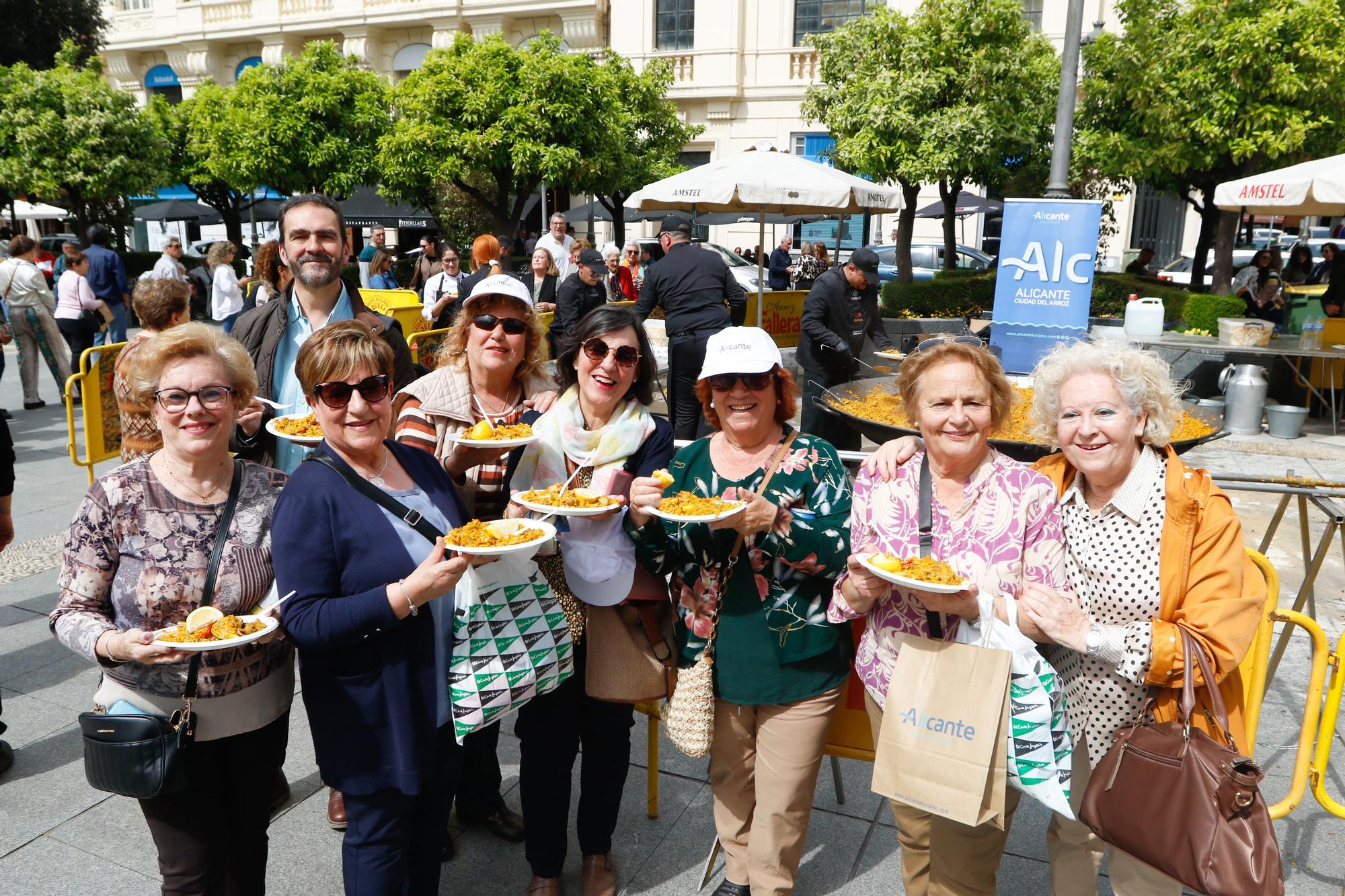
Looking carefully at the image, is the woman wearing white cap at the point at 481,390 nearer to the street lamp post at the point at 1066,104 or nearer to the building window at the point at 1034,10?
the street lamp post at the point at 1066,104

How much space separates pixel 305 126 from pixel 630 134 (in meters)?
8.29

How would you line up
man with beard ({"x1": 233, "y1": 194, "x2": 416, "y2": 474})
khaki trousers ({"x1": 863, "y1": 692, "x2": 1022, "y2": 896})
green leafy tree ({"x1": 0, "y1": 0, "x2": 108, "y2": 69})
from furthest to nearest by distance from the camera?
green leafy tree ({"x1": 0, "y1": 0, "x2": 108, "y2": 69}) → man with beard ({"x1": 233, "y1": 194, "x2": 416, "y2": 474}) → khaki trousers ({"x1": 863, "y1": 692, "x2": 1022, "y2": 896})

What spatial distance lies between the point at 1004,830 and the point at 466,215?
25.6m

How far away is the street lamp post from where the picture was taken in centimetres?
1021

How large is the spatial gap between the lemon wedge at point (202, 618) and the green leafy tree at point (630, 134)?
61.6 ft

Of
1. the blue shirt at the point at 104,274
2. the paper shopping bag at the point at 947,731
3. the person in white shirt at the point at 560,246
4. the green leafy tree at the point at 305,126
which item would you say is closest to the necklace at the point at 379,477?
the paper shopping bag at the point at 947,731

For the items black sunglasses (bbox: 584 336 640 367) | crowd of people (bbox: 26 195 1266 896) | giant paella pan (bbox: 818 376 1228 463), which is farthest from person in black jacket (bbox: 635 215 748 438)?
black sunglasses (bbox: 584 336 640 367)

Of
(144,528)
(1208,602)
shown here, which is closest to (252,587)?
(144,528)

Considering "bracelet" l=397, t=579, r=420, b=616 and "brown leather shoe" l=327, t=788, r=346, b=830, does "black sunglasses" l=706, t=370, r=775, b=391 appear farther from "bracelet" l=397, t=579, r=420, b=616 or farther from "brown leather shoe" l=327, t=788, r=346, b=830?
"brown leather shoe" l=327, t=788, r=346, b=830

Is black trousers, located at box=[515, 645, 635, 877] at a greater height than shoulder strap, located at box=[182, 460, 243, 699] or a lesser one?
lesser

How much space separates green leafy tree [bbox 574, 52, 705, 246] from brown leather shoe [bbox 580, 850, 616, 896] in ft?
60.5

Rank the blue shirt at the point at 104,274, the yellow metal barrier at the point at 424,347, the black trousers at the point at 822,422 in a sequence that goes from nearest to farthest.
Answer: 1. the black trousers at the point at 822,422
2. the yellow metal barrier at the point at 424,347
3. the blue shirt at the point at 104,274

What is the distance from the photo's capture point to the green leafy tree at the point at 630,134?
20625 mm

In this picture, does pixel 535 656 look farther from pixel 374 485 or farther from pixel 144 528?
pixel 144 528
